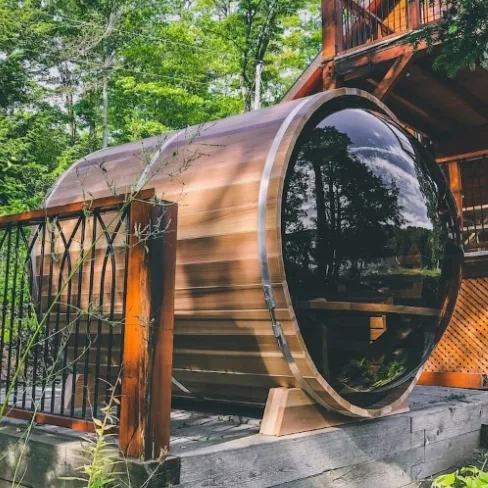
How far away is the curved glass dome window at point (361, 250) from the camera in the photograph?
2873mm

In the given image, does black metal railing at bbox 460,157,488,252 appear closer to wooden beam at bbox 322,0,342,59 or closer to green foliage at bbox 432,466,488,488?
wooden beam at bbox 322,0,342,59

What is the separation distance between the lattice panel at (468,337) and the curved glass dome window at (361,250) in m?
3.77

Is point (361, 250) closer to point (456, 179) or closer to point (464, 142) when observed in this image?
point (456, 179)

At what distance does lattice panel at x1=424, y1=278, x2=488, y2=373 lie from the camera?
22.6ft

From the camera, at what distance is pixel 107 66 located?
2094 cm

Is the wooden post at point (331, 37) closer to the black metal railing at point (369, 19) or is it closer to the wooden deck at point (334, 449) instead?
the black metal railing at point (369, 19)

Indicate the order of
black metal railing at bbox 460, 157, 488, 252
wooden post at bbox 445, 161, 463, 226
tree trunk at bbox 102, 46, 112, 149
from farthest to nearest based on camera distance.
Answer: tree trunk at bbox 102, 46, 112, 149, black metal railing at bbox 460, 157, 488, 252, wooden post at bbox 445, 161, 463, 226

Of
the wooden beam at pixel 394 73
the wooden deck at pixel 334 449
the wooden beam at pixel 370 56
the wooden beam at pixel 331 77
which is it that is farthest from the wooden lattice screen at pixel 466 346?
the wooden beam at pixel 331 77

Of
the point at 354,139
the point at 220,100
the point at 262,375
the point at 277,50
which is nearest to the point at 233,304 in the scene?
the point at 262,375

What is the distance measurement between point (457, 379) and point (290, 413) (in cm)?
468

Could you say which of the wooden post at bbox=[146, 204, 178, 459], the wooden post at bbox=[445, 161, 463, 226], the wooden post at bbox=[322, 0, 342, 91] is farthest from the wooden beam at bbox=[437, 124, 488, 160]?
the wooden post at bbox=[146, 204, 178, 459]

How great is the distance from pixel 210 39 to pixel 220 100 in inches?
109

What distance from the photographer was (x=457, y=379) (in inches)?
272

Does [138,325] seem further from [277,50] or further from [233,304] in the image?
[277,50]
